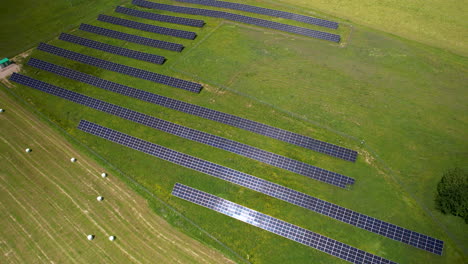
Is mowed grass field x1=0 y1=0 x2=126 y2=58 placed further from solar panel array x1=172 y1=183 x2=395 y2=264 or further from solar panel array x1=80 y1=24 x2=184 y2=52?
solar panel array x1=172 y1=183 x2=395 y2=264

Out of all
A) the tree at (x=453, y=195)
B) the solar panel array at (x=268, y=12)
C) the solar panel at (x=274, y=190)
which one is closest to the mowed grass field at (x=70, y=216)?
→ the solar panel at (x=274, y=190)

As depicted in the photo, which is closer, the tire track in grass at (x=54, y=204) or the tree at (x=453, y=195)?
the tree at (x=453, y=195)

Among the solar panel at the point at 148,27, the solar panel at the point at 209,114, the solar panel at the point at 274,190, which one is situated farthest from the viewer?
the solar panel at the point at 148,27

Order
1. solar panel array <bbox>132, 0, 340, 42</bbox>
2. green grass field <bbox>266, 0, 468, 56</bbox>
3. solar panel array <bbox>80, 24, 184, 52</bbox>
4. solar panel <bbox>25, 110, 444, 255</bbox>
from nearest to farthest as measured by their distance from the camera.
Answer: solar panel <bbox>25, 110, 444, 255</bbox> → solar panel array <bbox>80, 24, 184, 52</bbox> → green grass field <bbox>266, 0, 468, 56</bbox> → solar panel array <bbox>132, 0, 340, 42</bbox>

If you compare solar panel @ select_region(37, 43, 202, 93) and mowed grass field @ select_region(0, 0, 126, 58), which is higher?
mowed grass field @ select_region(0, 0, 126, 58)

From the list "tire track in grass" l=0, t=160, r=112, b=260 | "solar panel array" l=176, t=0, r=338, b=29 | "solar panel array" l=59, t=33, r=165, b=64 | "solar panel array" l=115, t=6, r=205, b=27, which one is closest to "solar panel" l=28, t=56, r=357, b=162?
"solar panel array" l=59, t=33, r=165, b=64

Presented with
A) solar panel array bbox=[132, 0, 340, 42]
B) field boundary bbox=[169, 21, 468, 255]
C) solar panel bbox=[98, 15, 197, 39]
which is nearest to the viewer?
field boundary bbox=[169, 21, 468, 255]

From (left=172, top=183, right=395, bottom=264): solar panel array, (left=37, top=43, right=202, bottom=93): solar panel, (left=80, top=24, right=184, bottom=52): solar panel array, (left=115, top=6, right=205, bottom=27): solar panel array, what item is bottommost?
(left=172, top=183, right=395, bottom=264): solar panel array

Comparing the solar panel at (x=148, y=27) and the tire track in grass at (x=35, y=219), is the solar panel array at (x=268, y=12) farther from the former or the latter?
the tire track in grass at (x=35, y=219)

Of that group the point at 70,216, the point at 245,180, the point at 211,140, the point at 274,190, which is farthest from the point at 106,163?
the point at 274,190
